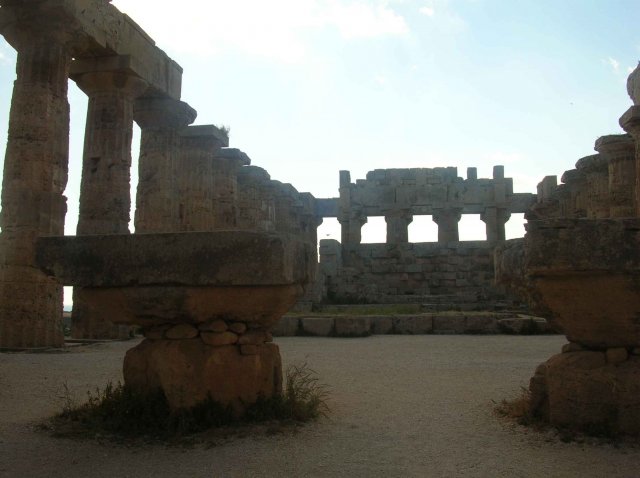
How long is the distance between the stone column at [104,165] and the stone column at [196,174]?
7.73ft

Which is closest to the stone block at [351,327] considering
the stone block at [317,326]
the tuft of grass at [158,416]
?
the stone block at [317,326]

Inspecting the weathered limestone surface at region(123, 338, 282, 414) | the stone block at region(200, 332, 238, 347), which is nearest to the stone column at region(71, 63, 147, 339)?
the weathered limestone surface at region(123, 338, 282, 414)

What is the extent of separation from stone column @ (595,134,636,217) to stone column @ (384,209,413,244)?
49.6 ft

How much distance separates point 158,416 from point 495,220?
30832 millimetres

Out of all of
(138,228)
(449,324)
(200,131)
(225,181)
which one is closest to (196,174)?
(200,131)

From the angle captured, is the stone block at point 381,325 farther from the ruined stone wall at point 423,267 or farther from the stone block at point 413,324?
the ruined stone wall at point 423,267

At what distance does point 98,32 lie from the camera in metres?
12.8

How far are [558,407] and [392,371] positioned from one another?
3367 millimetres

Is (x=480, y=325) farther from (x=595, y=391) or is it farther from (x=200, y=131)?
(x=595, y=391)

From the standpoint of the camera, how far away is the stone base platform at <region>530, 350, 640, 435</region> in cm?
416

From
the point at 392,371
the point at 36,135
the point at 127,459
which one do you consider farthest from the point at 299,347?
the point at 127,459

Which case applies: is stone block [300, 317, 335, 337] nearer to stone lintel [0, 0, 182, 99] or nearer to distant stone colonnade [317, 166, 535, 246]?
stone lintel [0, 0, 182, 99]

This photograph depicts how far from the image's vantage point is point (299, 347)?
10.8 m

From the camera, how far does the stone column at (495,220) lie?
33312 mm
